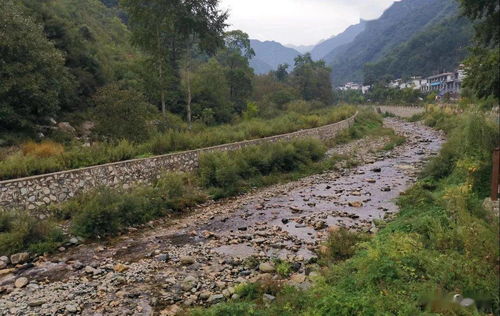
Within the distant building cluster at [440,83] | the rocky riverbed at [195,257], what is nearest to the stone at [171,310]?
the rocky riverbed at [195,257]

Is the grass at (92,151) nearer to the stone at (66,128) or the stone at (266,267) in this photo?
the stone at (66,128)

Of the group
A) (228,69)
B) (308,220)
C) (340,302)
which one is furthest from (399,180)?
(228,69)

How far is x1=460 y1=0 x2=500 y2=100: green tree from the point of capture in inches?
233

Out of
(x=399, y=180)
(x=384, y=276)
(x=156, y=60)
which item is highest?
(x=156, y=60)

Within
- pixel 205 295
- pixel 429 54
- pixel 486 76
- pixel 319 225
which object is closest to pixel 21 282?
pixel 205 295

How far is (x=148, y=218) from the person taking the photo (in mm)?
12438

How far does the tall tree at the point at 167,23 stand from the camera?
70.8 feet

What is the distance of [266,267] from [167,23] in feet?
58.6

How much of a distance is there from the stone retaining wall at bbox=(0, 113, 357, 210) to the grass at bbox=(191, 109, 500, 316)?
7748 millimetres

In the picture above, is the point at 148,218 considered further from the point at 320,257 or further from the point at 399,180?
the point at 399,180

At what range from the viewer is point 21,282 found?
8188 millimetres

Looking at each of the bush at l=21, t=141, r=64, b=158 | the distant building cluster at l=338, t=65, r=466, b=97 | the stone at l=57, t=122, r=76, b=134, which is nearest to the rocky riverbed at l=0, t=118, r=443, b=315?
the bush at l=21, t=141, r=64, b=158

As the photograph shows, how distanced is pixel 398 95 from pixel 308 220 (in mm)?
76182

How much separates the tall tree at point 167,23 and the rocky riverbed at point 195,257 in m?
11.6
